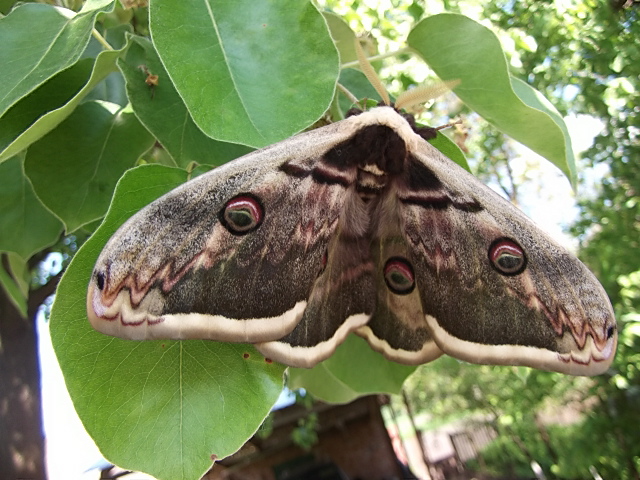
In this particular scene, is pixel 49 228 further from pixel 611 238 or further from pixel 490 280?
pixel 611 238

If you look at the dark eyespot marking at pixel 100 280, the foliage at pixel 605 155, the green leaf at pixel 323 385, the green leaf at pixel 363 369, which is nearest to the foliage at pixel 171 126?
the dark eyespot marking at pixel 100 280

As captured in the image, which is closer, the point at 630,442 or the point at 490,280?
the point at 490,280

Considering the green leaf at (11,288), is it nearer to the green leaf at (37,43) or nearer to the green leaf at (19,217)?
the green leaf at (19,217)

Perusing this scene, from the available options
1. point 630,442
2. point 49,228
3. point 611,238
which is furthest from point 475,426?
point 49,228

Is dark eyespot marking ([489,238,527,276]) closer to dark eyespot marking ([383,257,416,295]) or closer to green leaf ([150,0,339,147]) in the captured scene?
dark eyespot marking ([383,257,416,295])

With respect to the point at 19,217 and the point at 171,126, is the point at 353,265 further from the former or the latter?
the point at 19,217

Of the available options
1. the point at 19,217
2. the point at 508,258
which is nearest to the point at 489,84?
the point at 508,258
